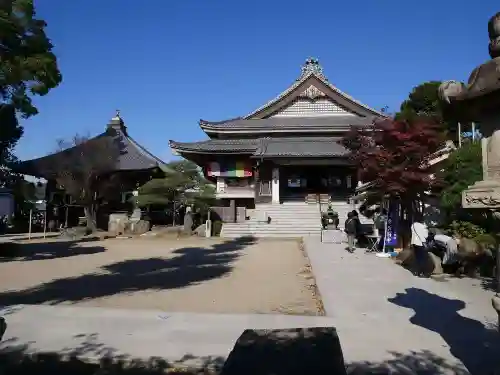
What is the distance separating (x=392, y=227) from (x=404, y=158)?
2.43 metres

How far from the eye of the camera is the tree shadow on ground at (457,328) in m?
4.41

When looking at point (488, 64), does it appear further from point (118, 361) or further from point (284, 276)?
point (284, 276)

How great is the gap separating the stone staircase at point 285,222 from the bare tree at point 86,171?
28.6ft

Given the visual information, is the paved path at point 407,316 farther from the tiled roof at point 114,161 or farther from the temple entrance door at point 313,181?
the tiled roof at point 114,161

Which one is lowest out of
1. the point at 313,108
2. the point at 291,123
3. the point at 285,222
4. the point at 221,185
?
the point at 285,222

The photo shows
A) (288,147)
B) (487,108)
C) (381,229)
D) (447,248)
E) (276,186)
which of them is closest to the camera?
(487,108)

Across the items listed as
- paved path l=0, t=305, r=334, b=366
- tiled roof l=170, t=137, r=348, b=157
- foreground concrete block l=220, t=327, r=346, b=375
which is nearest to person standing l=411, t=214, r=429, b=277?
paved path l=0, t=305, r=334, b=366

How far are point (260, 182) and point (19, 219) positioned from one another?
59.6 feet

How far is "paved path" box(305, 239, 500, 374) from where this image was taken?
4676mm

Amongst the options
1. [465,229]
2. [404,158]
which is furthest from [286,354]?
[404,158]

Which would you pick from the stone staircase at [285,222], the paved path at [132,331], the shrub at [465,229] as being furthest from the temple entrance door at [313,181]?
the paved path at [132,331]

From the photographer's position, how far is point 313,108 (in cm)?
3397

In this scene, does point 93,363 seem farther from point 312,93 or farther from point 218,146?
point 312,93

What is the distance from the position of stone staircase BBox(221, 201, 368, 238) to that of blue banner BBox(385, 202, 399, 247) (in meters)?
8.78
